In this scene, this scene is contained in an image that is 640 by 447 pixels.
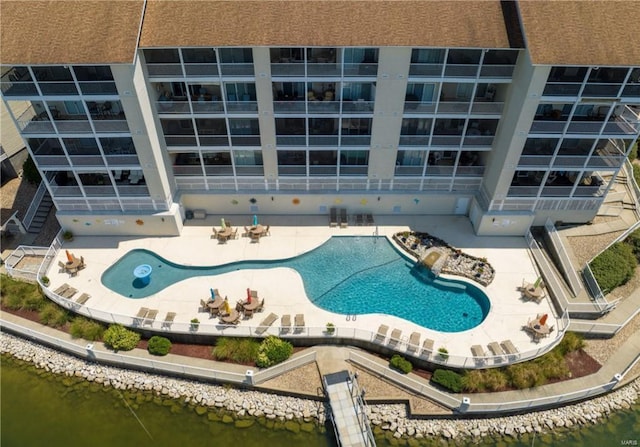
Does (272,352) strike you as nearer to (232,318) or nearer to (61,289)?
(232,318)

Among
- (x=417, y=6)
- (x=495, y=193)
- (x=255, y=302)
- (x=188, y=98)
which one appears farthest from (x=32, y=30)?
(x=495, y=193)

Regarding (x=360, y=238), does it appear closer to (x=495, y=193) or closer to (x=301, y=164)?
(x=301, y=164)

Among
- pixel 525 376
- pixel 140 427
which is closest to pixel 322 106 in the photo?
pixel 525 376

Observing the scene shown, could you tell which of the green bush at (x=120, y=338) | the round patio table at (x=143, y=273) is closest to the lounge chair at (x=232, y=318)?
the green bush at (x=120, y=338)

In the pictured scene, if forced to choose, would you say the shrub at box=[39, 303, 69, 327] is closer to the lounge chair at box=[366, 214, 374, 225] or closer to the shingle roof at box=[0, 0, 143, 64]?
the shingle roof at box=[0, 0, 143, 64]

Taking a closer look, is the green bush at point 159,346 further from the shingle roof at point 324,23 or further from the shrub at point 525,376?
the shrub at point 525,376
